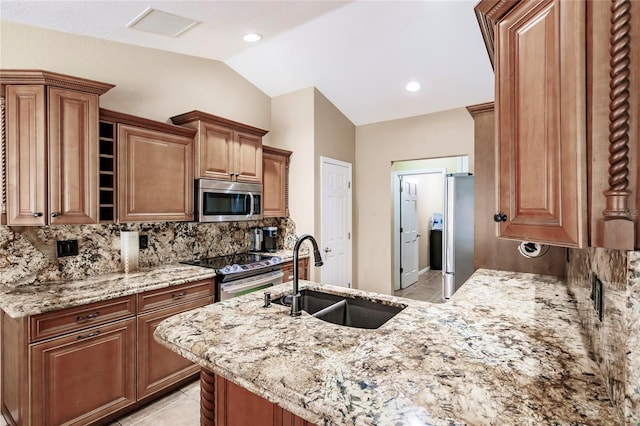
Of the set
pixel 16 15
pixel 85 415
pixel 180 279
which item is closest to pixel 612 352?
pixel 180 279

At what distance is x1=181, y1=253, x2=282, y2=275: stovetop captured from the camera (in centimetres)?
296

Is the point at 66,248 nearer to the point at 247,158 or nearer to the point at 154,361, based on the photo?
the point at 154,361

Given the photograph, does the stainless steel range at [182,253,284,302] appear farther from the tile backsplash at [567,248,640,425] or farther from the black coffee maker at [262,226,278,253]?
the tile backsplash at [567,248,640,425]

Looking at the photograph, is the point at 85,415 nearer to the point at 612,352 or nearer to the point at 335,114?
the point at 612,352

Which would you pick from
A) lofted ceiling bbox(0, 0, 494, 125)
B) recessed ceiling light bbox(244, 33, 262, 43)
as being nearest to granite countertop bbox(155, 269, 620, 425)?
lofted ceiling bbox(0, 0, 494, 125)

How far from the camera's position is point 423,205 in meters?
7.08

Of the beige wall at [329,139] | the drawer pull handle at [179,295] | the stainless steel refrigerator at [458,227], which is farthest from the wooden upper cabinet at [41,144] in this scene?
the stainless steel refrigerator at [458,227]

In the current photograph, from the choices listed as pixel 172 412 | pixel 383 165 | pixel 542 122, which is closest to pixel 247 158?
pixel 383 165

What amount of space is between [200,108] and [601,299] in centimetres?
364

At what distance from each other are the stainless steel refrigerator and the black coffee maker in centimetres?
216

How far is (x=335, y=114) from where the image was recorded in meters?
4.44

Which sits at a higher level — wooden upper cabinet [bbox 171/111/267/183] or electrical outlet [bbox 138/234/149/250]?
wooden upper cabinet [bbox 171/111/267/183]

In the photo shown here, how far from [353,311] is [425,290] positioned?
4.39 meters

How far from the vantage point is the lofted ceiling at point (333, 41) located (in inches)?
93.7
